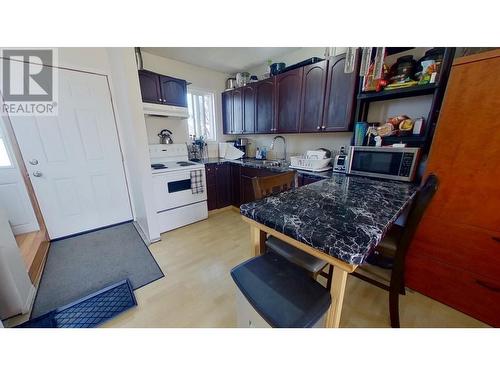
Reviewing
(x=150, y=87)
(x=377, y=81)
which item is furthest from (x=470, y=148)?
(x=150, y=87)

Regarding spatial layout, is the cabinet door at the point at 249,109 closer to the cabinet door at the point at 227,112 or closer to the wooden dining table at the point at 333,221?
the cabinet door at the point at 227,112

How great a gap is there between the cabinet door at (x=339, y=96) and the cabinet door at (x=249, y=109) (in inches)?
47.4

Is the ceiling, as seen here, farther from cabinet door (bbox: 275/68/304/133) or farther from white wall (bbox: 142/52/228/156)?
cabinet door (bbox: 275/68/304/133)

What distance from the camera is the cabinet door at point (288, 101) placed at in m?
2.29

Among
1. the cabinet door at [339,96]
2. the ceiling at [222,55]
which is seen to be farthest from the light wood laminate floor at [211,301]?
the ceiling at [222,55]

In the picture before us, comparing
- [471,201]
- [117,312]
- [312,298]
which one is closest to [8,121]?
[117,312]

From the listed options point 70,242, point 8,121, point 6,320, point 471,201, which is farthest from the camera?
point 70,242

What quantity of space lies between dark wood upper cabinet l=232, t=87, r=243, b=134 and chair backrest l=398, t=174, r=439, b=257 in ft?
8.76

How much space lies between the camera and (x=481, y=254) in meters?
1.20

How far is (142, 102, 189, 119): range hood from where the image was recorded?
2.30 m

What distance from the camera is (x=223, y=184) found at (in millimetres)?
3119
